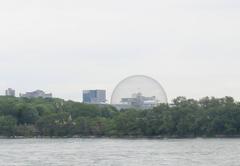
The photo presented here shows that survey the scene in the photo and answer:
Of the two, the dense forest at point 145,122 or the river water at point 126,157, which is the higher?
the dense forest at point 145,122

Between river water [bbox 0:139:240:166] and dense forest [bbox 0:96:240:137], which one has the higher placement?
dense forest [bbox 0:96:240:137]

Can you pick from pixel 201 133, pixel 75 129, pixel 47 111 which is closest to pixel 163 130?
pixel 201 133

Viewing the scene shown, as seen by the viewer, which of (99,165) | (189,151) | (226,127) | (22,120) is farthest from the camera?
(22,120)

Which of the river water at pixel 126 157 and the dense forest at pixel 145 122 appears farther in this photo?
the dense forest at pixel 145 122

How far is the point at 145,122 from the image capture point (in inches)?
4267

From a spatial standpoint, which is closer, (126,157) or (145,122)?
(126,157)

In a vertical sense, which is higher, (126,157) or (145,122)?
(145,122)

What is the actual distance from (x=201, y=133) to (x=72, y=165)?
180ft

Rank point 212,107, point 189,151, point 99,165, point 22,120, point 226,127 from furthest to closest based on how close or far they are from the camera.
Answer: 1. point 22,120
2. point 212,107
3. point 226,127
4. point 189,151
5. point 99,165

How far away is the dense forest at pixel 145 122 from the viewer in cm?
10512

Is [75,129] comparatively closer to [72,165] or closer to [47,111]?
[47,111]

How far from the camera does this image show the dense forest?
345 feet

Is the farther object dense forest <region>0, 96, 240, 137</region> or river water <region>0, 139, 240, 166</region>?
dense forest <region>0, 96, 240, 137</region>

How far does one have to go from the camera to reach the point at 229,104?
110 meters
